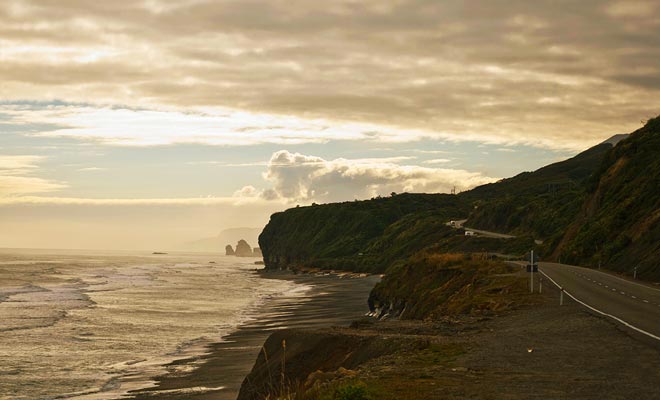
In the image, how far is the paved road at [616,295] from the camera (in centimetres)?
2437

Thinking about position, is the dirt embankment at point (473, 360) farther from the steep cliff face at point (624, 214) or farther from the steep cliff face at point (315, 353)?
the steep cliff face at point (624, 214)

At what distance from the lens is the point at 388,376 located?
1500 centimetres

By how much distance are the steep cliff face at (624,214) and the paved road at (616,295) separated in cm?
353

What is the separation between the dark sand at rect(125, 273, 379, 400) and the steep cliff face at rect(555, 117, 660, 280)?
19.6 m

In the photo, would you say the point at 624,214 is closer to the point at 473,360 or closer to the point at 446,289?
the point at 446,289

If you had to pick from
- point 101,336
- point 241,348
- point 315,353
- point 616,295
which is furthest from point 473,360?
point 101,336

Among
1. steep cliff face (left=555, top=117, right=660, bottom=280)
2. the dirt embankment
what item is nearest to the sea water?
the dirt embankment

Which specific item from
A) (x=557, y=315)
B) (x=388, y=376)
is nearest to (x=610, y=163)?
(x=557, y=315)

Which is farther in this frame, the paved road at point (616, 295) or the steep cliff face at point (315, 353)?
the paved road at point (616, 295)

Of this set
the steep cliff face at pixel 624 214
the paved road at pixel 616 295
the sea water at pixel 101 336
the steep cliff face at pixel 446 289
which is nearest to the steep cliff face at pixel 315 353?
the paved road at pixel 616 295

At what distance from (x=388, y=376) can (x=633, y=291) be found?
25617 mm

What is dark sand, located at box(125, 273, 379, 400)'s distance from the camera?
28.9 metres

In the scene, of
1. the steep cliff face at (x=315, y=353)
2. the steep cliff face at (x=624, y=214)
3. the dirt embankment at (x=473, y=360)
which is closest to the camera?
the dirt embankment at (x=473, y=360)

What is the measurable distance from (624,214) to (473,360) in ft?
151
